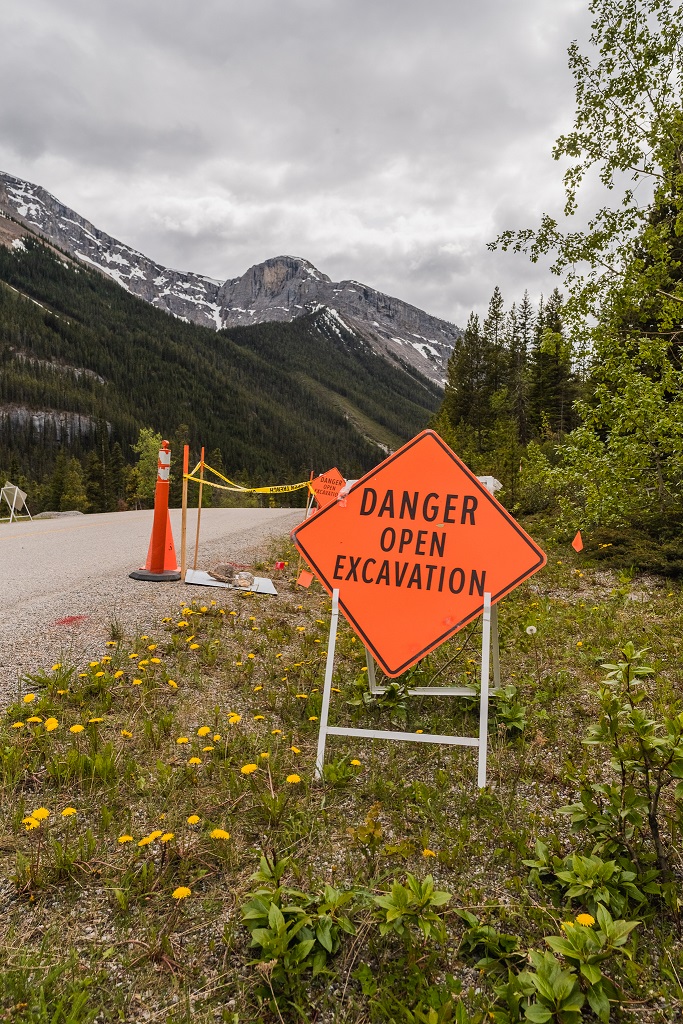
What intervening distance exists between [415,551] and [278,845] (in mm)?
1903

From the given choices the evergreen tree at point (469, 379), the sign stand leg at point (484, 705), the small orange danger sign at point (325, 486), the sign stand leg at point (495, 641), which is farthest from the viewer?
the evergreen tree at point (469, 379)

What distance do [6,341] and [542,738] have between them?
193 meters

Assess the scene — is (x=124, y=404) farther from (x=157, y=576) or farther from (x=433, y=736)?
(x=433, y=736)

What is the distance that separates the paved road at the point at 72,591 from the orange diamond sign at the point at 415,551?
8.59 ft

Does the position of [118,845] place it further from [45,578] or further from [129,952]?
[45,578]

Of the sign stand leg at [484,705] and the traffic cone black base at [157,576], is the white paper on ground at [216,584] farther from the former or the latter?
the sign stand leg at [484,705]

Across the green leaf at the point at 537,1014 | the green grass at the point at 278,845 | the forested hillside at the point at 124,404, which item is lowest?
the green grass at the point at 278,845

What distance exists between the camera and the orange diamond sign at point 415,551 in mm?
3623

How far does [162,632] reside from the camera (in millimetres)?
5434

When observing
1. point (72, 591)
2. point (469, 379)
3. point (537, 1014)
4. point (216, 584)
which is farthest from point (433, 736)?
point (469, 379)

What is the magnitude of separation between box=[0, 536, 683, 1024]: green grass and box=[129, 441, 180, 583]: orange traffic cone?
2697mm

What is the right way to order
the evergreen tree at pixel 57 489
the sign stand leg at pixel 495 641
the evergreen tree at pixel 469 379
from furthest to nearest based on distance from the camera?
the evergreen tree at pixel 57 489
the evergreen tree at pixel 469 379
the sign stand leg at pixel 495 641

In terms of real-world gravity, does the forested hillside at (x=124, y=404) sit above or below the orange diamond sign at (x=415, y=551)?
above

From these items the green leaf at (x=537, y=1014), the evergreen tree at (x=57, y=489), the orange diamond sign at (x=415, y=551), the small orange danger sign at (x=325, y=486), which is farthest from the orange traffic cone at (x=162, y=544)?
the evergreen tree at (x=57, y=489)
